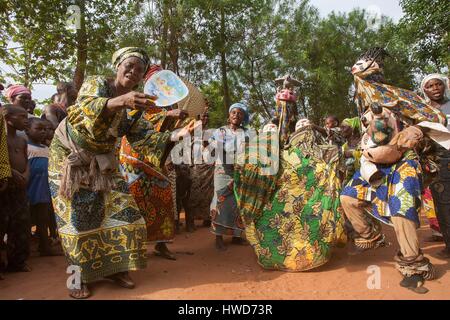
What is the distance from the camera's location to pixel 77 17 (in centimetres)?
959

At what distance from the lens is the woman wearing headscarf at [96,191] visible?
3.31 m

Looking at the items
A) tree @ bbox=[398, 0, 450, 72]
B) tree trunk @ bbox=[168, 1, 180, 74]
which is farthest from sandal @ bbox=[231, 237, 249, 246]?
tree @ bbox=[398, 0, 450, 72]

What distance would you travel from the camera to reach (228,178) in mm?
5066

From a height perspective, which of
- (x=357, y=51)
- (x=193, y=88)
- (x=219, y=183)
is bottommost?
(x=219, y=183)

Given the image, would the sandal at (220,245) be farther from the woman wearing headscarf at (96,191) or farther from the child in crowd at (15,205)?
the child in crowd at (15,205)

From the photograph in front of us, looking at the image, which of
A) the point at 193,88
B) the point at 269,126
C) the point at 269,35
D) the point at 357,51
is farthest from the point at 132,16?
the point at 357,51

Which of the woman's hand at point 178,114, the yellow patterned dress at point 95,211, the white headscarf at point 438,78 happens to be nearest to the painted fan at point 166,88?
the woman's hand at point 178,114

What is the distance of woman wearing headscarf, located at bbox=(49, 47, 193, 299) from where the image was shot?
3.31m

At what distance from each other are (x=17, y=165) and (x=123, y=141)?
3.64ft

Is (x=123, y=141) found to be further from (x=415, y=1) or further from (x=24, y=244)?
(x=415, y=1)

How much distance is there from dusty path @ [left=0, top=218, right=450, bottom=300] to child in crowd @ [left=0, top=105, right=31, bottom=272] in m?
0.20

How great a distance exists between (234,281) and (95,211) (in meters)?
1.46

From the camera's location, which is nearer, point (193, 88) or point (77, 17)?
point (193, 88)

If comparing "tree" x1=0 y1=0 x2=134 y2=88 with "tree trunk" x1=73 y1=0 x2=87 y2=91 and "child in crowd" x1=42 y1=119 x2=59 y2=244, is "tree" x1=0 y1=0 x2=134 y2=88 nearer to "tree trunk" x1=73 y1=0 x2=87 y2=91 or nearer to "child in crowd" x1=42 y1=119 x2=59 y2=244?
"tree trunk" x1=73 y1=0 x2=87 y2=91
